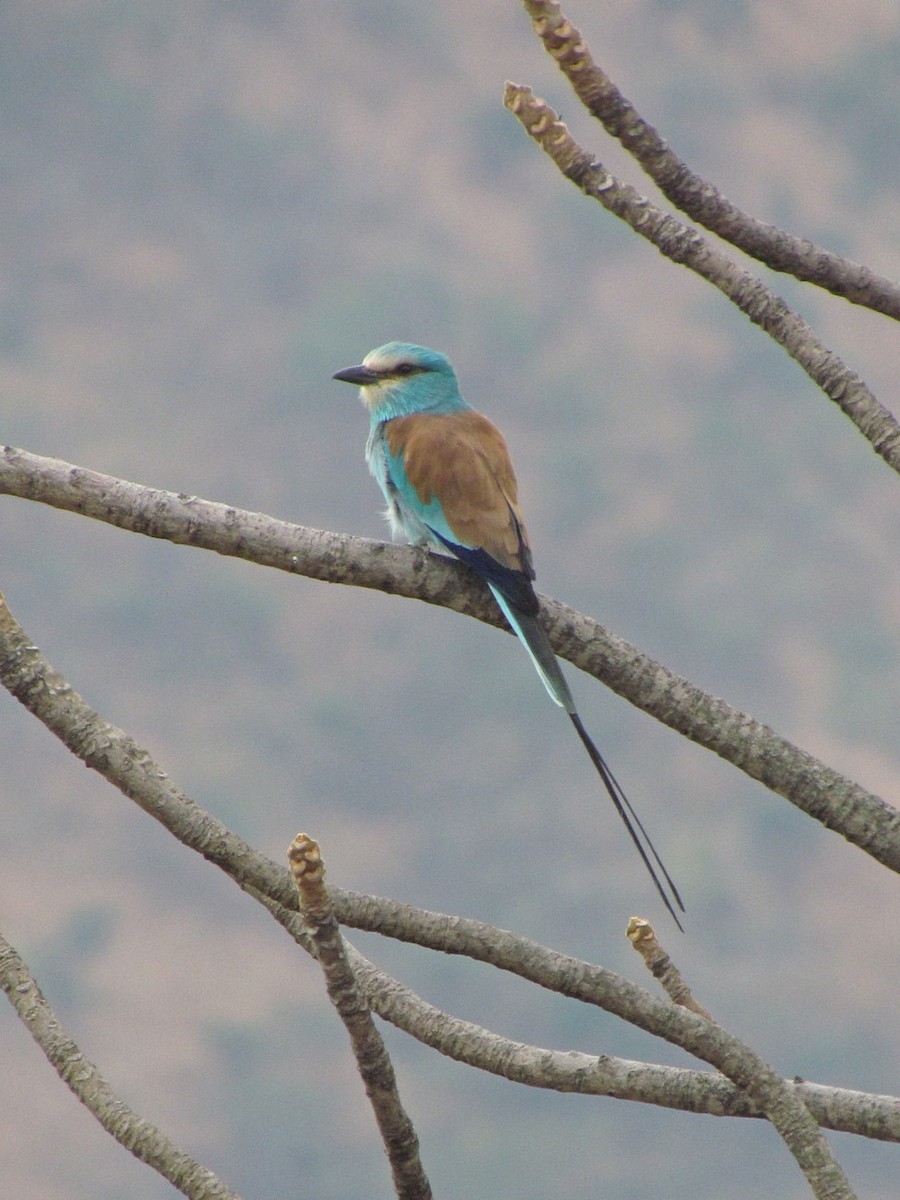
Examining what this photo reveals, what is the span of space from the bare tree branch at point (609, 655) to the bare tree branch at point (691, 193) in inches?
29.9

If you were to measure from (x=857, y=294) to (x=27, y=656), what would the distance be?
5.22ft

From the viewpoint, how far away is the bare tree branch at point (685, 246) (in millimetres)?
2625

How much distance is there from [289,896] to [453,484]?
140cm

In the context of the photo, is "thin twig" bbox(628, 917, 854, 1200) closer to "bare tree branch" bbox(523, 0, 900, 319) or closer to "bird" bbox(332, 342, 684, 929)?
"bird" bbox(332, 342, 684, 929)

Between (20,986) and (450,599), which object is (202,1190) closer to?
(20,986)

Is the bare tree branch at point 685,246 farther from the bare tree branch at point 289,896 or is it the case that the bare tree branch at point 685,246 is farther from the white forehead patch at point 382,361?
the white forehead patch at point 382,361

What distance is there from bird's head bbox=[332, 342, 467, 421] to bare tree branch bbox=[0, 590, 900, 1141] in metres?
1.71

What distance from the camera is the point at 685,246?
2645mm

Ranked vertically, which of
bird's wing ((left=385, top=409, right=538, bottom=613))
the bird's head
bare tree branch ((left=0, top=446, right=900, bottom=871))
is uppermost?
the bird's head

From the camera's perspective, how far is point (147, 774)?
2.26 metres

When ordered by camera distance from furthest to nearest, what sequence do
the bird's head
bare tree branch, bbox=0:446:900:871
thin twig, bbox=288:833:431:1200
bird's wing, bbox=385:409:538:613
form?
the bird's head, bird's wing, bbox=385:409:538:613, bare tree branch, bbox=0:446:900:871, thin twig, bbox=288:833:431:1200

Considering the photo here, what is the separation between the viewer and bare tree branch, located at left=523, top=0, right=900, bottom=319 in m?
2.51

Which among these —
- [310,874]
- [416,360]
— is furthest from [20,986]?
[416,360]

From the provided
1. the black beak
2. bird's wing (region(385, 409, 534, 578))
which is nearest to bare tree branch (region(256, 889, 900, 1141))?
bird's wing (region(385, 409, 534, 578))
